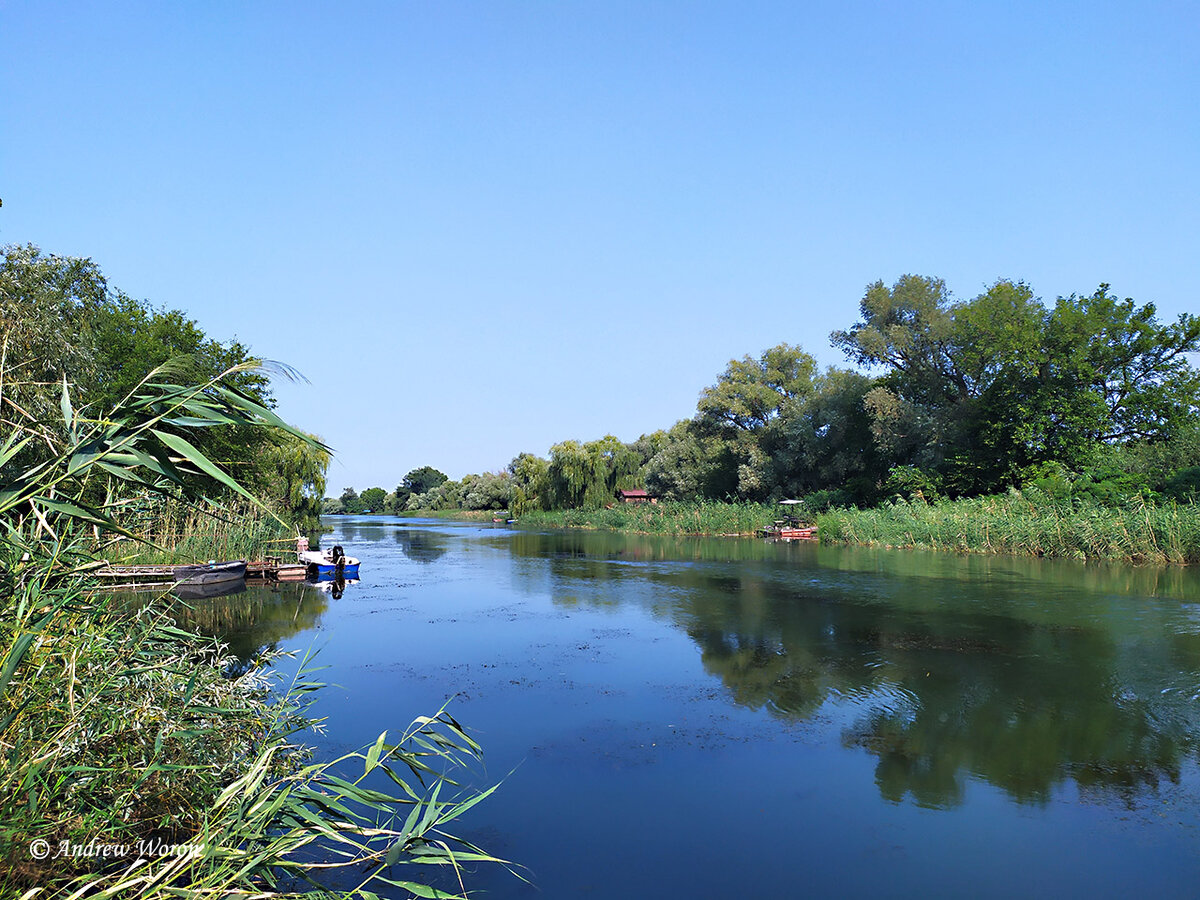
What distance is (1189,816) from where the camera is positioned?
14.9 ft

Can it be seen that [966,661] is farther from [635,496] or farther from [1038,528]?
[635,496]

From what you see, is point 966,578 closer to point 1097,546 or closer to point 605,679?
point 1097,546

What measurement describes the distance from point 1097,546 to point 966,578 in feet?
19.1

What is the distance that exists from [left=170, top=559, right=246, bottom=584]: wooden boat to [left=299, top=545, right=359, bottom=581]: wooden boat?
5.99 ft

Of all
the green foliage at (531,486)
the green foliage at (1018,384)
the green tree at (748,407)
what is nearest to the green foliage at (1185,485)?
the green foliage at (1018,384)

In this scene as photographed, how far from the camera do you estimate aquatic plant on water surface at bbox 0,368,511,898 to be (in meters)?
2.15

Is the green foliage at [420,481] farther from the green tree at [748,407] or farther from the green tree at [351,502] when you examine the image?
the green tree at [748,407]

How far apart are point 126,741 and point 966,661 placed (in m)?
8.80

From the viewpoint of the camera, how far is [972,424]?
30.2m

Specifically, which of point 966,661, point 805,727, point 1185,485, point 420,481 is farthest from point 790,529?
point 420,481

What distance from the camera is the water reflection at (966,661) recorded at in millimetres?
5570

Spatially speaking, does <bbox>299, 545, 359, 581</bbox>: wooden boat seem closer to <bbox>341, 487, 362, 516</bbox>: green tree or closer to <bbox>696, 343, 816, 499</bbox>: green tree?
<bbox>696, 343, 816, 499</bbox>: green tree

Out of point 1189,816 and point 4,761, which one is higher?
point 4,761

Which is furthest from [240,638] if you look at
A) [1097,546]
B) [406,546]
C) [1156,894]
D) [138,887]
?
[406,546]
